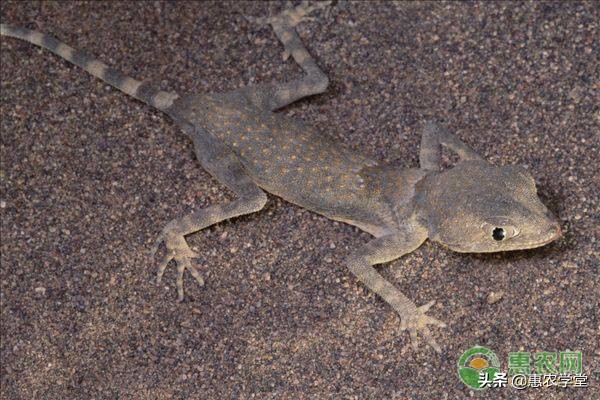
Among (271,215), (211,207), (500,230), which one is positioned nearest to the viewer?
(500,230)

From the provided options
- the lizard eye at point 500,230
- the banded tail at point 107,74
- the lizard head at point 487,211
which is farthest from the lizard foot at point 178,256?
the lizard eye at point 500,230

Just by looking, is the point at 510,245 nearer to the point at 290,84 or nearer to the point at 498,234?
the point at 498,234

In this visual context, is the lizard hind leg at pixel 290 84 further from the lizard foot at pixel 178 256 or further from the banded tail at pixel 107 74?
the lizard foot at pixel 178 256

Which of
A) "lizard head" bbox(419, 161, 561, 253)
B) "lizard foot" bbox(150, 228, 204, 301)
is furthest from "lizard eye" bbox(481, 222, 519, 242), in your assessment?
"lizard foot" bbox(150, 228, 204, 301)

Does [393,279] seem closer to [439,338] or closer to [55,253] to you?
[439,338]

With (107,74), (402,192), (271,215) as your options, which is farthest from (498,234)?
(107,74)

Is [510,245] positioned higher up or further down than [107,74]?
further down

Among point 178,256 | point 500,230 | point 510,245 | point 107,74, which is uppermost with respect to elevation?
point 107,74
